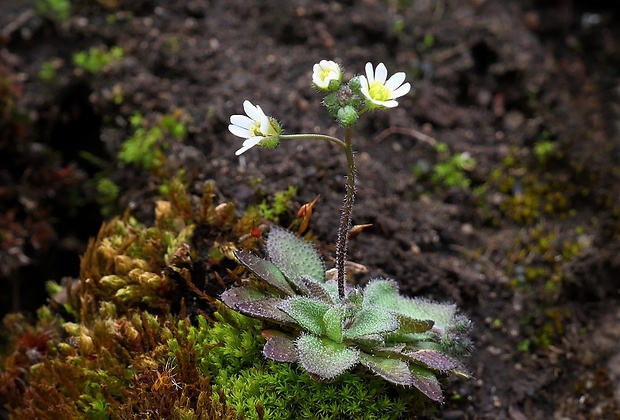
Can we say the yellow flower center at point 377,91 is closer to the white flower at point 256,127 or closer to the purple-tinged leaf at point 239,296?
the white flower at point 256,127

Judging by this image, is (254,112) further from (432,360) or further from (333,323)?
(432,360)

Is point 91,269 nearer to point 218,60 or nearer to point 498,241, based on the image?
point 218,60

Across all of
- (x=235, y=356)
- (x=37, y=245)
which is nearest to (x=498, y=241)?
(x=235, y=356)

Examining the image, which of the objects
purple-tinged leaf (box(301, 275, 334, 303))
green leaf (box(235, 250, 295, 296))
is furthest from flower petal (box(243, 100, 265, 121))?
purple-tinged leaf (box(301, 275, 334, 303))

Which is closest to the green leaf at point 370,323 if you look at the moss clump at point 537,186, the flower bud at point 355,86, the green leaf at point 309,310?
the green leaf at point 309,310

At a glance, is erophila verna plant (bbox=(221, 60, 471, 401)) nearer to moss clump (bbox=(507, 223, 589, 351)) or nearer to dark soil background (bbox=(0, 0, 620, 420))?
dark soil background (bbox=(0, 0, 620, 420))

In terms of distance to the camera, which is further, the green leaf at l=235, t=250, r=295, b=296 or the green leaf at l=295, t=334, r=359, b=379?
the green leaf at l=235, t=250, r=295, b=296

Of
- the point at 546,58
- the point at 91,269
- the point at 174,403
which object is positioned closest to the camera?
the point at 174,403
